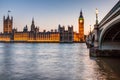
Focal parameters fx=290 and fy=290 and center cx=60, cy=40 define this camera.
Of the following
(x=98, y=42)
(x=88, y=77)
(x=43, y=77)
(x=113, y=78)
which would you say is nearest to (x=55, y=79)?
(x=43, y=77)

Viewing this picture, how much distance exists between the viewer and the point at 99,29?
47.3 metres

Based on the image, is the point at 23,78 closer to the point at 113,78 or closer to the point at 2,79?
the point at 2,79

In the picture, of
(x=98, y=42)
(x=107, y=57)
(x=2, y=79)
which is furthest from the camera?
(x=98, y=42)

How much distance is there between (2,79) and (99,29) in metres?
27.7

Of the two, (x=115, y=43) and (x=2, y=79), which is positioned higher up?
(x=115, y=43)

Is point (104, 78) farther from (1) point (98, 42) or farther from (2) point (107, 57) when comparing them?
(1) point (98, 42)

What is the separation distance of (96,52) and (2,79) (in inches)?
912

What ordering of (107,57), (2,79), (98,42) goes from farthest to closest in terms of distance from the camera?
(98,42), (107,57), (2,79)

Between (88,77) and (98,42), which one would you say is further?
(98,42)

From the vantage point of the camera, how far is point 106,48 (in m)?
43.8

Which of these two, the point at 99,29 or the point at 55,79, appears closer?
the point at 55,79

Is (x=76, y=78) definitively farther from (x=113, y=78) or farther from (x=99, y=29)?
(x=99, y=29)

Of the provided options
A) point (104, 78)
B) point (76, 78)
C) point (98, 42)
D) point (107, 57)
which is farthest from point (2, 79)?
point (98, 42)

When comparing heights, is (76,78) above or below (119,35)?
below
